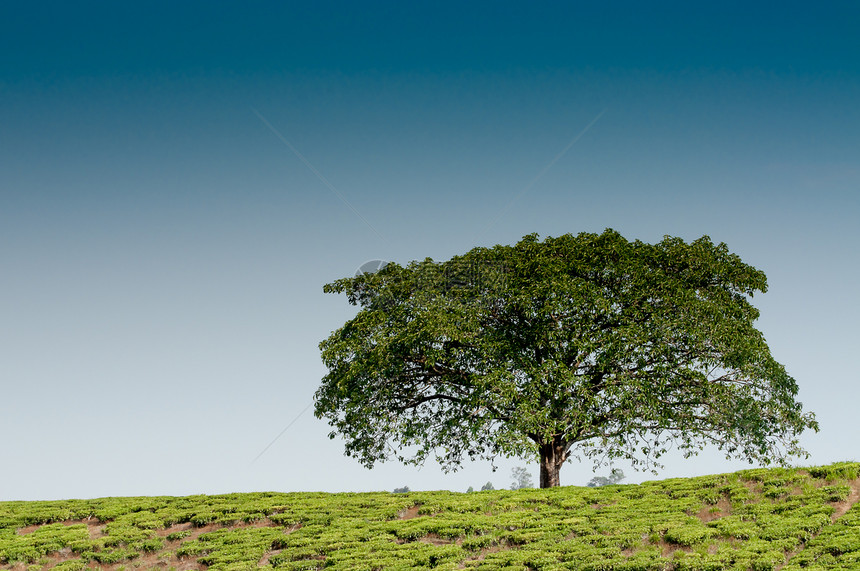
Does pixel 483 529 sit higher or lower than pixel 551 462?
lower

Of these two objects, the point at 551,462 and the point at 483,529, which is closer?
the point at 483,529

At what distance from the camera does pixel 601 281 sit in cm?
2595

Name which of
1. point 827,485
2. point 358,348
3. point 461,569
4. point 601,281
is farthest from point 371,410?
point 827,485

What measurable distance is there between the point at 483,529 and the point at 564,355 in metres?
9.86

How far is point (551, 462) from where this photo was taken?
25.0 meters

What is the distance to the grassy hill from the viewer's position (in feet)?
45.7

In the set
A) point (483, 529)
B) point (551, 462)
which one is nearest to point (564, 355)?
point (551, 462)

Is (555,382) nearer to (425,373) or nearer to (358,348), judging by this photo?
(425,373)

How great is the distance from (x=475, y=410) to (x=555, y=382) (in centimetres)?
301

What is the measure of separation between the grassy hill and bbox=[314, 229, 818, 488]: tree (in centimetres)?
394

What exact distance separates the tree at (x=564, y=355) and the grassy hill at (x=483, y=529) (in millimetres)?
3942

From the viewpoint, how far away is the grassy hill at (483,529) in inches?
548

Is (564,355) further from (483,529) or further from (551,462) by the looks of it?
(483,529)

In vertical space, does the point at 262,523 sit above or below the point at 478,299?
below
